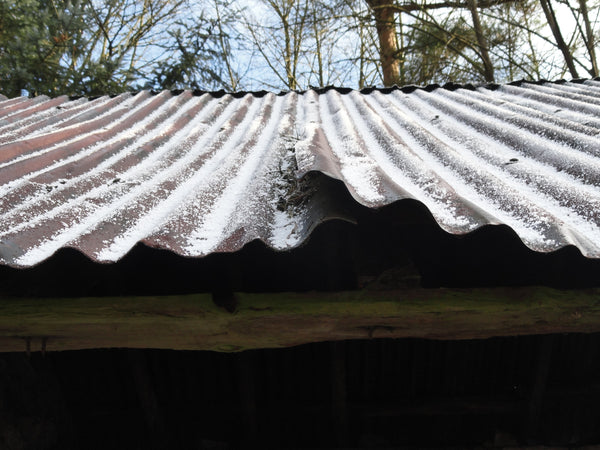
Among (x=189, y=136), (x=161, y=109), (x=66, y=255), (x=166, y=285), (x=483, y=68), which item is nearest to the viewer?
(x=66, y=255)

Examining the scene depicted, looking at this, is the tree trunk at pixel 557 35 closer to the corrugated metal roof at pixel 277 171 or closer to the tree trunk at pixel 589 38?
the tree trunk at pixel 589 38

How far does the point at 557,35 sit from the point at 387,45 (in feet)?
11.5

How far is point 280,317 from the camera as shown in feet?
4.41

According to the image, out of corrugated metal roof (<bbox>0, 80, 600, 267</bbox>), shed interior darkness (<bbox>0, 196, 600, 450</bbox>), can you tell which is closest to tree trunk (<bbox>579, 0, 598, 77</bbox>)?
corrugated metal roof (<bbox>0, 80, 600, 267</bbox>)

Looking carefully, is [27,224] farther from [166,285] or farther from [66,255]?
[166,285]

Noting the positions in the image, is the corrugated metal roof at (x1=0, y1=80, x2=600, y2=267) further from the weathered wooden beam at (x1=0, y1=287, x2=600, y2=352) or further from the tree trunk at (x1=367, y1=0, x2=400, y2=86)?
the tree trunk at (x1=367, y1=0, x2=400, y2=86)

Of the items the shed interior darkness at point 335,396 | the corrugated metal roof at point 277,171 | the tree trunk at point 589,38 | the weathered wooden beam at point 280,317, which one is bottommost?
the shed interior darkness at point 335,396

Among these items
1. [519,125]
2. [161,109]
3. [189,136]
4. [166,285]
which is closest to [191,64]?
[161,109]

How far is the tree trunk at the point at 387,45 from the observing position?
952 cm

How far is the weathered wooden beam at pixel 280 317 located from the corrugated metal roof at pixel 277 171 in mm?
245

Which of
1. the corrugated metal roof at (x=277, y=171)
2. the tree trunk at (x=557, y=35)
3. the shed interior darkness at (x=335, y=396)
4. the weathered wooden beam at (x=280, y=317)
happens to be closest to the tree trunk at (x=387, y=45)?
the tree trunk at (x=557, y=35)

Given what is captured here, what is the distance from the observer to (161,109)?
11.8 feet

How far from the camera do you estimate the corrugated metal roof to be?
49.3 inches

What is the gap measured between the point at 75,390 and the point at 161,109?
237 cm
